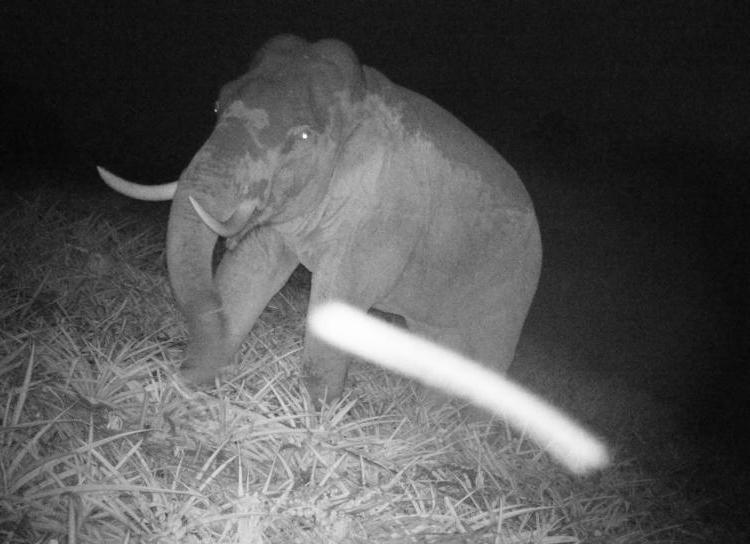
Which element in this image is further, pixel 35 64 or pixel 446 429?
pixel 35 64

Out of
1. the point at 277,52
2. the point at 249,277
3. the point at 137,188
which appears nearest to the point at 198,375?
the point at 137,188

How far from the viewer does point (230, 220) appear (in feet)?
8.81

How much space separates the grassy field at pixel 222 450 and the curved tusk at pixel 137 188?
1.39 ft

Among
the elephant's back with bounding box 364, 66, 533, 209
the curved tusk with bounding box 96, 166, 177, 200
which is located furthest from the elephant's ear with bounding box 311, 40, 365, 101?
the curved tusk with bounding box 96, 166, 177, 200

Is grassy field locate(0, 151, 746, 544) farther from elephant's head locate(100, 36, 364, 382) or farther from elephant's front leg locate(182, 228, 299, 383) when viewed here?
elephant's head locate(100, 36, 364, 382)

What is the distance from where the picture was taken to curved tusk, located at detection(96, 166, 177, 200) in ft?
8.39

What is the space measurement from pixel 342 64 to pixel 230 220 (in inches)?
37.9

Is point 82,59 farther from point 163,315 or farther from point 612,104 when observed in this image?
point 612,104

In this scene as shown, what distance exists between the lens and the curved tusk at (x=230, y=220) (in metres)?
2.44

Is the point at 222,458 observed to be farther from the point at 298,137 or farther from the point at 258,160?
the point at 298,137

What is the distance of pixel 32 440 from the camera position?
5.19 ft

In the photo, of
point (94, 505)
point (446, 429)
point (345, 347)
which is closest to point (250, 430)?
point (94, 505)

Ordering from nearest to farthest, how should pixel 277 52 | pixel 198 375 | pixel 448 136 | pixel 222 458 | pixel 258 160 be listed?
pixel 222 458 < pixel 198 375 < pixel 258 160 < pixel 277 52 < pixel 448 136

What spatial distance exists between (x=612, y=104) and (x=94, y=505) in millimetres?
11759
